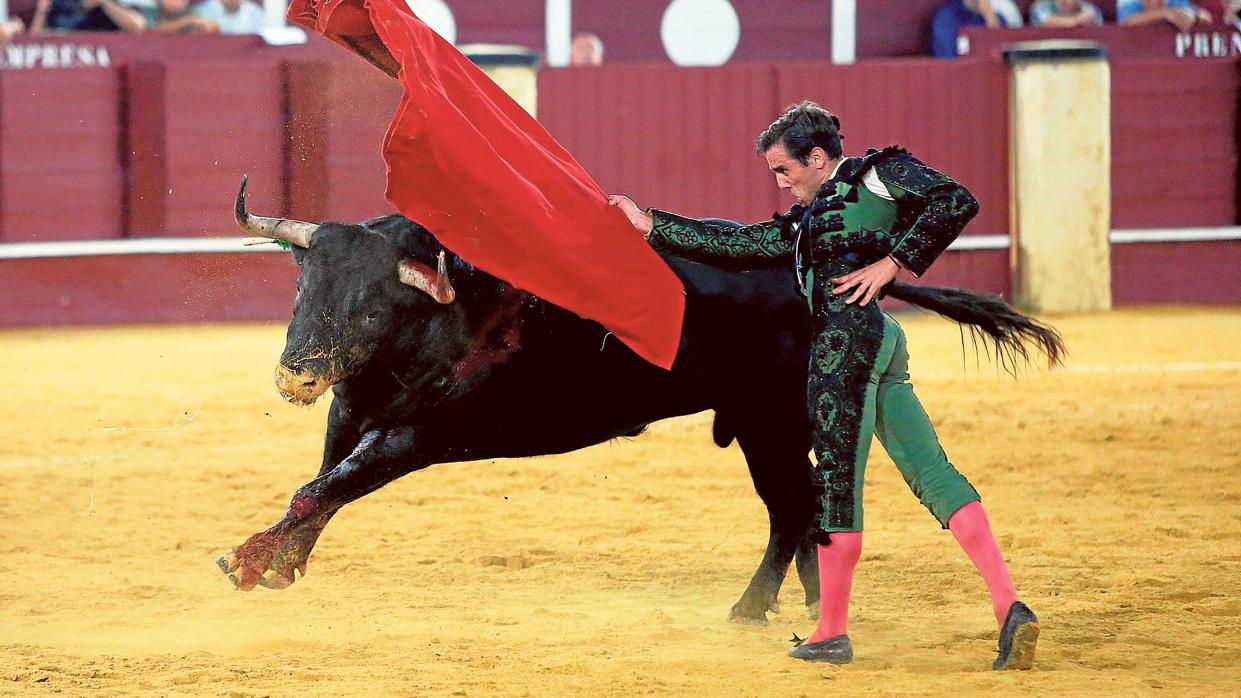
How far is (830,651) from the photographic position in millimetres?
2953

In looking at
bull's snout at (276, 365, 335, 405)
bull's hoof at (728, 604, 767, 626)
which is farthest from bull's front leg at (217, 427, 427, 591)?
bull's hoof at (728, 604, 767, 626)

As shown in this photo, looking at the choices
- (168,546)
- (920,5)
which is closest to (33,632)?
(168,546)

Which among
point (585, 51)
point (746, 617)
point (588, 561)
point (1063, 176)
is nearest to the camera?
Result: point (746, 617)

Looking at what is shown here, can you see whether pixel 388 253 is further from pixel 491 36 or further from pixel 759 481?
pixel 491 36

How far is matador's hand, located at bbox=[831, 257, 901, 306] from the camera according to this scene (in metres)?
2.83

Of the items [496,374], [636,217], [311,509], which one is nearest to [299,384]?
[311,509]

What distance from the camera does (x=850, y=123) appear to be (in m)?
10.5

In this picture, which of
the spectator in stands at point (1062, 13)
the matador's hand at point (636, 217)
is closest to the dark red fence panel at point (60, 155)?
the spectator in stands at point (1062, 13)

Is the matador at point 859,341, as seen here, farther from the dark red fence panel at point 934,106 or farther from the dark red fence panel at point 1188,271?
the dark red fence panel at point 1188,271

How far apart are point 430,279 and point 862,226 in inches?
35.2

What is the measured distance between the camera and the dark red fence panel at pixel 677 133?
34.2ft

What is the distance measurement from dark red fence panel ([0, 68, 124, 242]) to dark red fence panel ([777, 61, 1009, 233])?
4.44 metres

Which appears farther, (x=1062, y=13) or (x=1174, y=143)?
(x=1062, y=13)

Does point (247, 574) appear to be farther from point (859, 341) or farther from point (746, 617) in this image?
point (859, 341)
